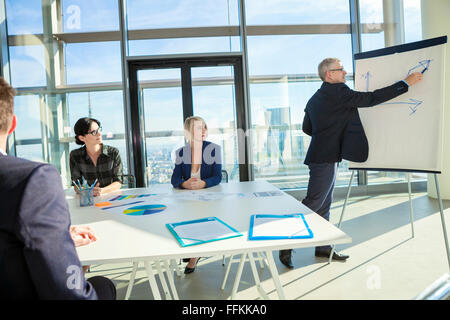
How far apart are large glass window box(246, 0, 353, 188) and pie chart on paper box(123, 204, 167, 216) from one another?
11.3ft

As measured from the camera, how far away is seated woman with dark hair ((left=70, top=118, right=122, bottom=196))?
2736 millimetres

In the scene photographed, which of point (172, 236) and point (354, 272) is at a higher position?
point (172, 236)

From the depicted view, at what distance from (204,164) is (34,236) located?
A: 2088 millimetres

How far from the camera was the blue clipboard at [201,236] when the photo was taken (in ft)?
4.00

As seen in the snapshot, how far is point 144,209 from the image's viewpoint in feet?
5.97

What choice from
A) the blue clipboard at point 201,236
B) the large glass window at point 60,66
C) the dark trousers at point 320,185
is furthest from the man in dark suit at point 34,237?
the large glass window at point 60,66

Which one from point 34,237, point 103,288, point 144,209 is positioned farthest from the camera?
point 144,209

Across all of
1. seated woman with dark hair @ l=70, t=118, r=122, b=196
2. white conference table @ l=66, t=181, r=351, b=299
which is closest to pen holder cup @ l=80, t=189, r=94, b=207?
white conference table @ l=66, t=181, r=351, b=299

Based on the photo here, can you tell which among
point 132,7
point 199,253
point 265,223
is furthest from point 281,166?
point 199,253

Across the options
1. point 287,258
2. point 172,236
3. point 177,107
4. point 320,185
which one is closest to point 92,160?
point 172,236

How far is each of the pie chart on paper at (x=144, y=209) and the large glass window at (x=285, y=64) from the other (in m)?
3.45

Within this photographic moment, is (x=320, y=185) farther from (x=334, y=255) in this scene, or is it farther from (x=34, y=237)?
(x=34, y=237)

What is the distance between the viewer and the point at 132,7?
488cm
